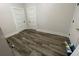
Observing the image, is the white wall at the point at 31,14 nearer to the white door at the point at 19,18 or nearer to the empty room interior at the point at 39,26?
the empty room interior at the point at 39,26

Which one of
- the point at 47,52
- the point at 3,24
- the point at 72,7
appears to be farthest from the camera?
the point at 3,24

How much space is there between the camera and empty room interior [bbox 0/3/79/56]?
2.00m

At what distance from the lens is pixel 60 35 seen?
2.75 m

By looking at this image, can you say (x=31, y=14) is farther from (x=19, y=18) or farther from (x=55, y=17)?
(x=55, y=17)

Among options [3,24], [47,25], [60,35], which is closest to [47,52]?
[60,35]

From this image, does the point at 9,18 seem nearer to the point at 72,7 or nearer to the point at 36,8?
the point at 36,8

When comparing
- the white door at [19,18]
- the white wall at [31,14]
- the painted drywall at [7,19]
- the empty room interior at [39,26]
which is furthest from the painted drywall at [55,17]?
the painted drywall at [7,19]

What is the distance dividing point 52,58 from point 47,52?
4.34ft

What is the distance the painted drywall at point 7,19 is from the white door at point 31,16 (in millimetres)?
514

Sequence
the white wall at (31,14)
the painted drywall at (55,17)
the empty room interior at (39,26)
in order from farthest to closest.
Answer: the white wall at (31,14)
the painted drywall at (55,17)
the empty room interior at (39,26)

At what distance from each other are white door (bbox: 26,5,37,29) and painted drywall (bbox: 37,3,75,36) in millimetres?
206

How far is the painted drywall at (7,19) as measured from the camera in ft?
8.05

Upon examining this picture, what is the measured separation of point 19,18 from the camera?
10.1ft

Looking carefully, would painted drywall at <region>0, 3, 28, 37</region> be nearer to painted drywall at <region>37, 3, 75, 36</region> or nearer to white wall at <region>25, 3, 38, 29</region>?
white wall at <region>25, 3, 38, 29</region>
